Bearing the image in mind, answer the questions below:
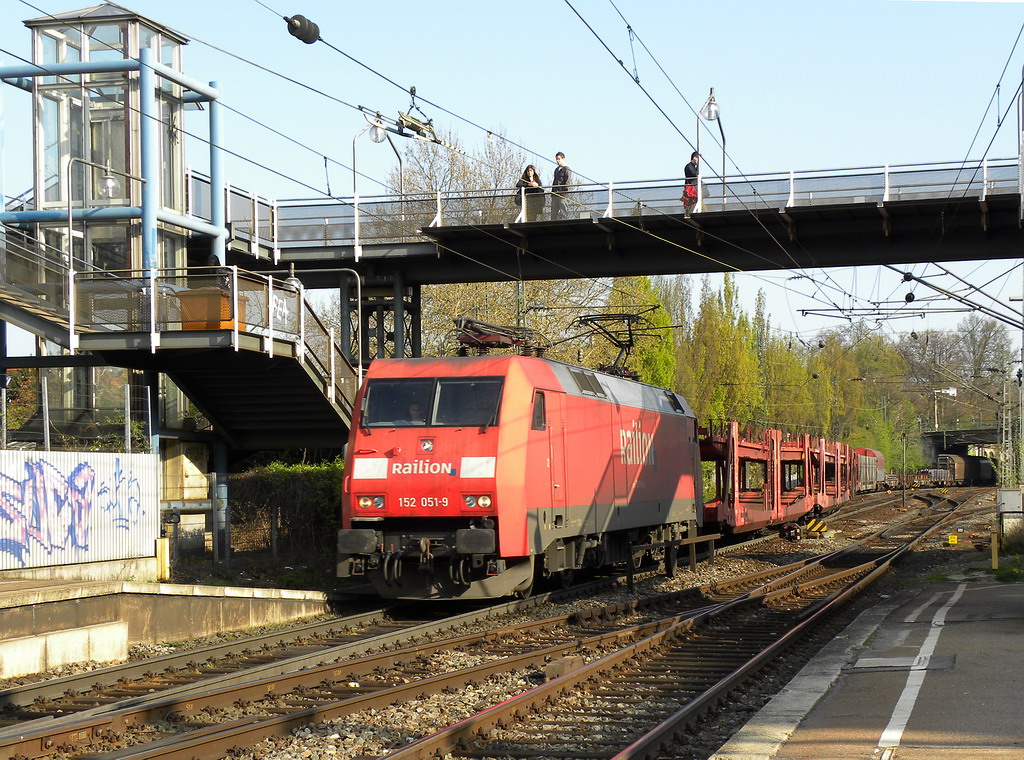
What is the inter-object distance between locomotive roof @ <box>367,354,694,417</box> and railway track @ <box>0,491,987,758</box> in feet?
10.7

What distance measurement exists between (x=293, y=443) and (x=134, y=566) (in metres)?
5.75

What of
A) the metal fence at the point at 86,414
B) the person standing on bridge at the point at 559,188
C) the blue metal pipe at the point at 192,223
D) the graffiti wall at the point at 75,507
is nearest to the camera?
the graffiti wall at the point at 75,507

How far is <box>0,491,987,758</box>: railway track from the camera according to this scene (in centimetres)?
823

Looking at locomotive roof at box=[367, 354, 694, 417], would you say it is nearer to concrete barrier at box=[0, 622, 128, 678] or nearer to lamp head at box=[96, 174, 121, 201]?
concrete barrier at box=[0, 622, 128, 678]

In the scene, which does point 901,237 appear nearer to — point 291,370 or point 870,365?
point 291,370

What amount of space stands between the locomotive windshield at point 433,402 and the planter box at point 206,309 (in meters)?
2.97

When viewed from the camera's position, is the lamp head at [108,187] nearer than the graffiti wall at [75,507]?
No

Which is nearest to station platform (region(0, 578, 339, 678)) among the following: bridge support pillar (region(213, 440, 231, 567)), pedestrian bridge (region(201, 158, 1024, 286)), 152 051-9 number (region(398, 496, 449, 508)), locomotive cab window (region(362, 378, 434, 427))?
152 051-9 number (region(398, 496, 449, 508))

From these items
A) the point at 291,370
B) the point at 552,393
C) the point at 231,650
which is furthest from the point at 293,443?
the point at 231,650

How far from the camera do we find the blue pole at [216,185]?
22.4 metres

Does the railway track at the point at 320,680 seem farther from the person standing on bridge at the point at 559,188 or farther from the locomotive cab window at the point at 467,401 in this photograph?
the person standing on bridge at the point at 559,188

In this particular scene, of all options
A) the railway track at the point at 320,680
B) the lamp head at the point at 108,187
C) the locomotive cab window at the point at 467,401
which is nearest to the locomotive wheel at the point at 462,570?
the railway track at the point at 320,680

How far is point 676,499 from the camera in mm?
22828

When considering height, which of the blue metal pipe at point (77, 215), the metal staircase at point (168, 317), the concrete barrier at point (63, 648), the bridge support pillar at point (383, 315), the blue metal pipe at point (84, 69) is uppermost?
the blue metal pipe at point (84, 69)
